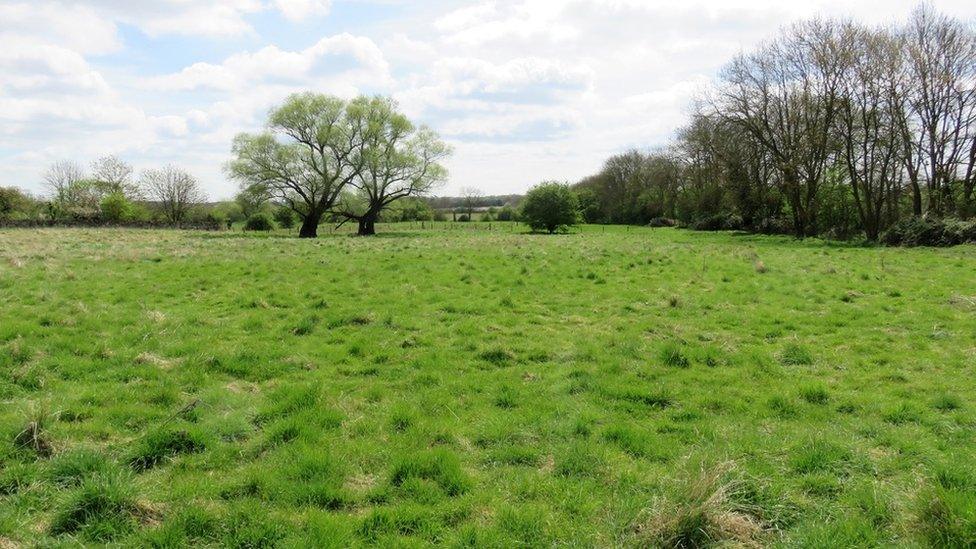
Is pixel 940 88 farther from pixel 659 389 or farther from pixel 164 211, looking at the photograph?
pixel 164 211

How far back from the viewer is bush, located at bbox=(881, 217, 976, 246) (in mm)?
26547

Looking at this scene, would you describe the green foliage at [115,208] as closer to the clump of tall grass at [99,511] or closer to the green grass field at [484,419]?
→ the green grass field at [484,419]

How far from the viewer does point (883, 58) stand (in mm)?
30547

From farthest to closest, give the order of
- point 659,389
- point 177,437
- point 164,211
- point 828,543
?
point 164,211 → point 659,389 → point 177,437 → point 828,543

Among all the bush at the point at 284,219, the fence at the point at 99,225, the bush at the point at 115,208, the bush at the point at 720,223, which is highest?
the bush at the point at 115,208

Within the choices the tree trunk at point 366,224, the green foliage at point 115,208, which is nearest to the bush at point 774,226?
the tree trunk at point 366,224

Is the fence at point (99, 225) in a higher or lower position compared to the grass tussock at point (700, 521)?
higher

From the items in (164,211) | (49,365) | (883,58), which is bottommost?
(49,365)

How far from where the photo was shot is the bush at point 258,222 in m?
63.5

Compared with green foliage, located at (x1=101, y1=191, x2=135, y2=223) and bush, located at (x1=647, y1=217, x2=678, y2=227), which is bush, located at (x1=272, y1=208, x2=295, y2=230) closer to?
green foliage, located at (x1=101, y1=191, x2=135, y2=223)

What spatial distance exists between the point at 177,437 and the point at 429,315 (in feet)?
21.3

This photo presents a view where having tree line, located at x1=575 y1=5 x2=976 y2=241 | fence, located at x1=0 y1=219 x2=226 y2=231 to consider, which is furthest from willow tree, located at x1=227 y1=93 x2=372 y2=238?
tree line, located at x1=575 y1=5 x2=976 y2=241

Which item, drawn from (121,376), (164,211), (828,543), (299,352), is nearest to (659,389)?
(828,543)

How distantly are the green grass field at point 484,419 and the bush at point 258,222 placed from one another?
172 feet
